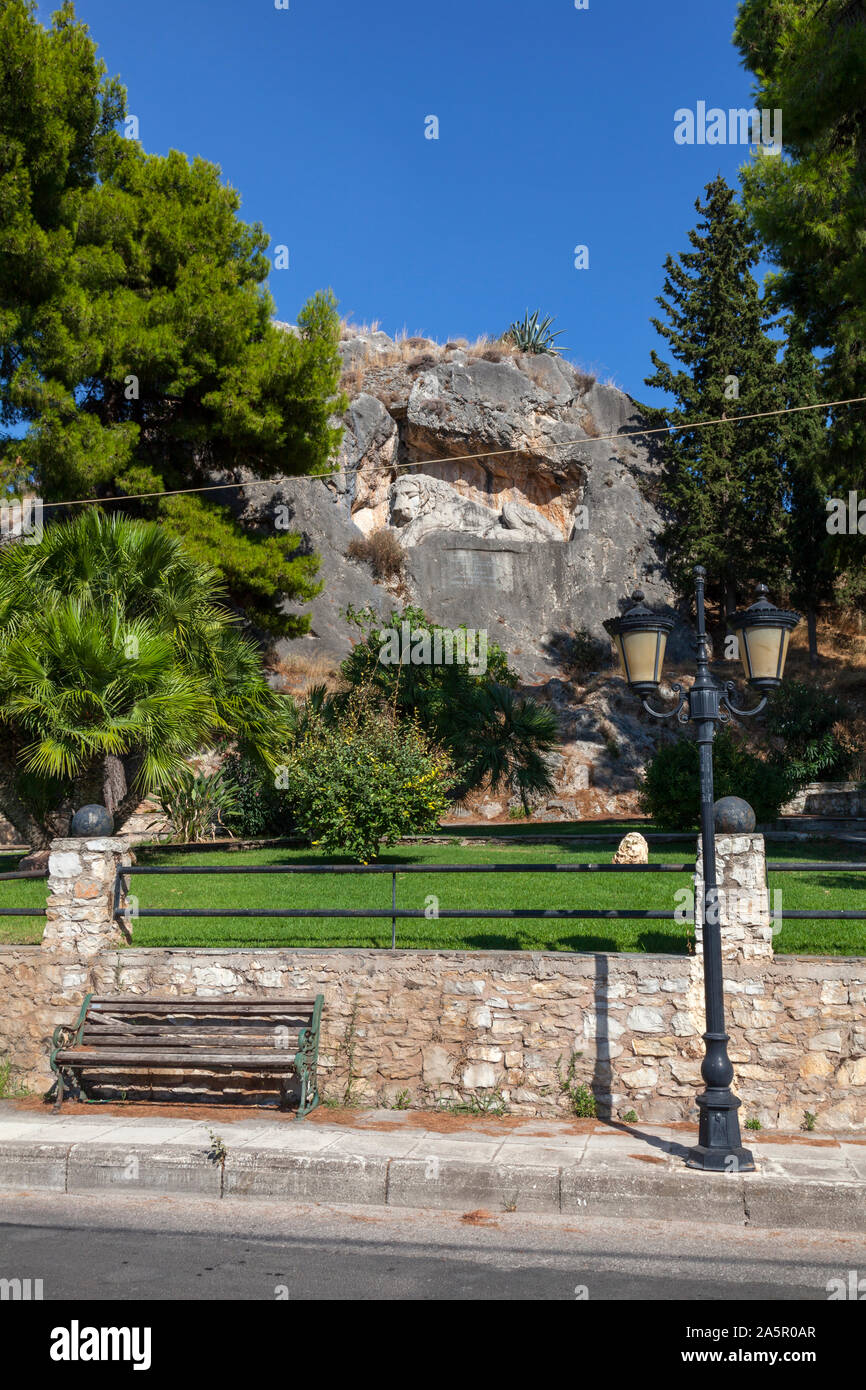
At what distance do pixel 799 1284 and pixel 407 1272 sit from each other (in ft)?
6.08

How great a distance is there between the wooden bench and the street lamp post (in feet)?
9.71

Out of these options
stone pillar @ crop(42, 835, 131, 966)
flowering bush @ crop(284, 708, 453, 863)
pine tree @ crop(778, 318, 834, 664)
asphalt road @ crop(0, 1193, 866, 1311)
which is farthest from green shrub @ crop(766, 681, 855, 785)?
asphalt road @ crop(0, 1193, 866, 1311)

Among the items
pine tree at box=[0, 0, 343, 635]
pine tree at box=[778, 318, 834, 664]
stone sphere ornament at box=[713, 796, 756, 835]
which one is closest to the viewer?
stone sphere ornament at box=[713, 796, 756, 835]

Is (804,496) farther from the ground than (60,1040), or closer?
farther from the ground

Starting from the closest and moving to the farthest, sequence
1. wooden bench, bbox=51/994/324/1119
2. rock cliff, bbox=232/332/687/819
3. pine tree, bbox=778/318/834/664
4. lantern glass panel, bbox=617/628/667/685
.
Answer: lantern glass panel, bbox=617/628/667/685
wooden bench, bbox=51/994/324/1119
pine tree, bbox=778/318/834/664
rock cliff, bbox=232/332/687/819

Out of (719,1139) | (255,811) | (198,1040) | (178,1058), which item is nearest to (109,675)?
(198,1040)

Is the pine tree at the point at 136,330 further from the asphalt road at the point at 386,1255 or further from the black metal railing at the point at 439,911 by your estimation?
the asphalt road at the point at 386,1255

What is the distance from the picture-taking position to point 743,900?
23.3 feet

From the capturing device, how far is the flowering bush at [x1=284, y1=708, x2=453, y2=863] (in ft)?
44.9

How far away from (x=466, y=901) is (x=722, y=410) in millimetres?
24282

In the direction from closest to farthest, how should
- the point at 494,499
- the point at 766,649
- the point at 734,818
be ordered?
the point at 766,649 < the point at 734,818 < the point at 494,499

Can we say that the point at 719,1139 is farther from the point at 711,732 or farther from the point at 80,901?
the point at 80,901

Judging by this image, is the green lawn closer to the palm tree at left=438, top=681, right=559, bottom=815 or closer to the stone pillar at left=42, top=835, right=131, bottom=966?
the stone pillar at left=42, top=835, right=131, bottom=966
